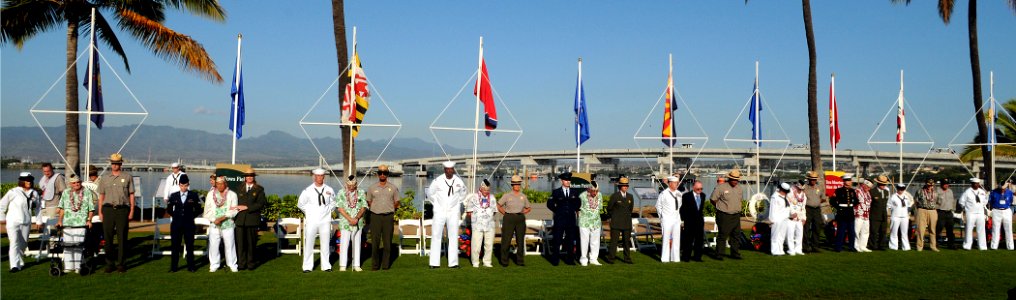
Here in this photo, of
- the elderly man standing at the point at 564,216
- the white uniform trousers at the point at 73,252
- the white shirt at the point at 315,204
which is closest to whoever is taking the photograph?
the white uniform trousers at the point at 73,252

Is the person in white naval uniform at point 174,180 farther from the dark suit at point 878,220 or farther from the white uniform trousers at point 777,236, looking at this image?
the dark suit at point 878,220

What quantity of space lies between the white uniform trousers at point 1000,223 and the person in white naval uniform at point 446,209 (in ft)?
33.4

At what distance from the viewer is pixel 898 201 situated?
13.8 m

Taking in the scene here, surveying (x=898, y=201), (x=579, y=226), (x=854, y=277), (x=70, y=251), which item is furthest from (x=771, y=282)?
(x=70, y=251)

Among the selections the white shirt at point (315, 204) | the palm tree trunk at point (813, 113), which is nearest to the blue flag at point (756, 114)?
the palm tree trunk at point (813, 113)

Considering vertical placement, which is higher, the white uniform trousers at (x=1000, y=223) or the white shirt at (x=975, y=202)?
the white shirt at (x=975, y=202)

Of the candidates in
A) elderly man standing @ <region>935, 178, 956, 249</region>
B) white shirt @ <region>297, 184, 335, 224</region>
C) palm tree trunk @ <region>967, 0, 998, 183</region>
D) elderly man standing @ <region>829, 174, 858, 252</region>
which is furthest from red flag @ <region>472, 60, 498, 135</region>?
palm tree trunk @ <region>967, 0, 998, 183</region>

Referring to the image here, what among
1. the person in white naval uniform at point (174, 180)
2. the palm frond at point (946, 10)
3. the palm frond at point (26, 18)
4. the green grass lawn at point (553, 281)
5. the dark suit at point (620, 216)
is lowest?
the green grass lawn at point (553, 281)

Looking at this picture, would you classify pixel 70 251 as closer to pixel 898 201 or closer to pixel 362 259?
pixel 362 259

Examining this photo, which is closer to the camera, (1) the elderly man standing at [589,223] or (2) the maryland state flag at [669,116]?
(1) the elderly man standing at [589,223]

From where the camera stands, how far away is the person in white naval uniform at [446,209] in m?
10.8

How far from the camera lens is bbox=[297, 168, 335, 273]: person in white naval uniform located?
1027 cm

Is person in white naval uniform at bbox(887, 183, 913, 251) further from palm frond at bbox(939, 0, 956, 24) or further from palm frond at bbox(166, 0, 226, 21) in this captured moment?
palm frond at bbox(166, 0, 226, 21)

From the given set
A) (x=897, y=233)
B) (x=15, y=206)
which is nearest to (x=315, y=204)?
(x=15, y=206)
